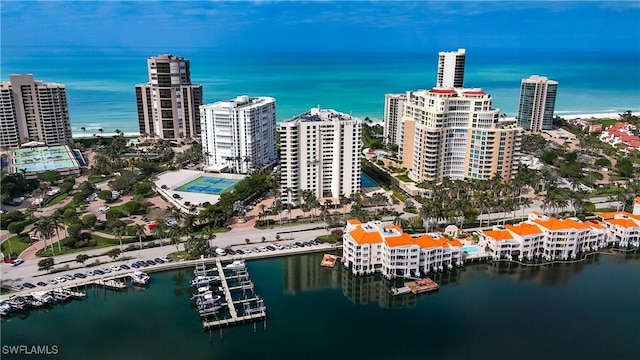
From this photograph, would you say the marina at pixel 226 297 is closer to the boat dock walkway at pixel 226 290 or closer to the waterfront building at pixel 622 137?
the boat dock walkway at pixel 226 290

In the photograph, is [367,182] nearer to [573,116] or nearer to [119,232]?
[119,232]

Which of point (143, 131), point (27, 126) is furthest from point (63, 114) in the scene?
point (143, 131)

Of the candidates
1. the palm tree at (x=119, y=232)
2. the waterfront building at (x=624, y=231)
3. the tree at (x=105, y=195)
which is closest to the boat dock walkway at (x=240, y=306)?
the palm tree at (x=119, y=232)

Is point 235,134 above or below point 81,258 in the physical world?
above

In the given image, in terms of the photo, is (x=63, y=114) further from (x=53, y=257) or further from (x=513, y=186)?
(x=513, y=186)

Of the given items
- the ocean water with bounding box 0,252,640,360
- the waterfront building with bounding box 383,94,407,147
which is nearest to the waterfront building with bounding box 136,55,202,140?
the waterfront building with bounding box 383,94,407,147

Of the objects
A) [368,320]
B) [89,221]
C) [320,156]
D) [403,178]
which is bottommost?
[368,320]

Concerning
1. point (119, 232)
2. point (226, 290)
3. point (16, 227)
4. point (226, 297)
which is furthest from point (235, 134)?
point (226, 297)
